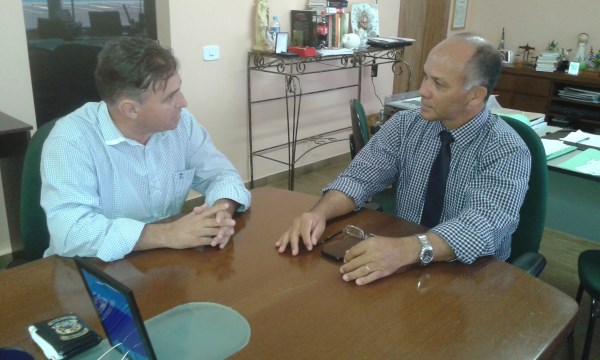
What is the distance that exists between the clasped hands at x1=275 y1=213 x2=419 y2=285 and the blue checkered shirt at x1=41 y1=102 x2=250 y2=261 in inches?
11.3

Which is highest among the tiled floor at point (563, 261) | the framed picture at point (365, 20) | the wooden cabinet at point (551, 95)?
the framed picture at point (365, 20)

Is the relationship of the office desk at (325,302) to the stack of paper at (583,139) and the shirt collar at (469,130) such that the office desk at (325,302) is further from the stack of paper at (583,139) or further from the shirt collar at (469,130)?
the stack of paper at (583,139)

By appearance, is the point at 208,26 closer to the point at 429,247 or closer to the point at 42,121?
the point at 42,121

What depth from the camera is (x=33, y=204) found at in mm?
1374

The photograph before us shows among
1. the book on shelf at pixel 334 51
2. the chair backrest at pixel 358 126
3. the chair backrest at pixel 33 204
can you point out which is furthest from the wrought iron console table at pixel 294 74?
the chair backrest at pixel 33 204

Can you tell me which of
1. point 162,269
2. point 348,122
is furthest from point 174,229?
point 348,122

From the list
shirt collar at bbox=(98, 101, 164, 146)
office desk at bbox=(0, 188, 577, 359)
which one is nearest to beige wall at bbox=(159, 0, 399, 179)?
shirt collar at bbox=(98, 101, 164, 146)

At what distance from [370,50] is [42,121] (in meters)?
2.23

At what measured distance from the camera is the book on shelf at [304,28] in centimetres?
344

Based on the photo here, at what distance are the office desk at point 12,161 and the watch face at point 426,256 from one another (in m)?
1.71

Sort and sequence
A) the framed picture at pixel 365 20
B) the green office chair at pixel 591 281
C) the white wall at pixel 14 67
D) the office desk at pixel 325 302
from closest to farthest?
1. the office desk at pixel 325 302
2. the green office chair at pixel 591 281
3. the white wall at pixel 14 67
4. the framed picture at pixel 365 20

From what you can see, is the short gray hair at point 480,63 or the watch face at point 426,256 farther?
the short gray hair at point 480,63

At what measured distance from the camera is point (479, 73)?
5.05 ft

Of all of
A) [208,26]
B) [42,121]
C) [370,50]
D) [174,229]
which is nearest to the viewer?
[174,229]
